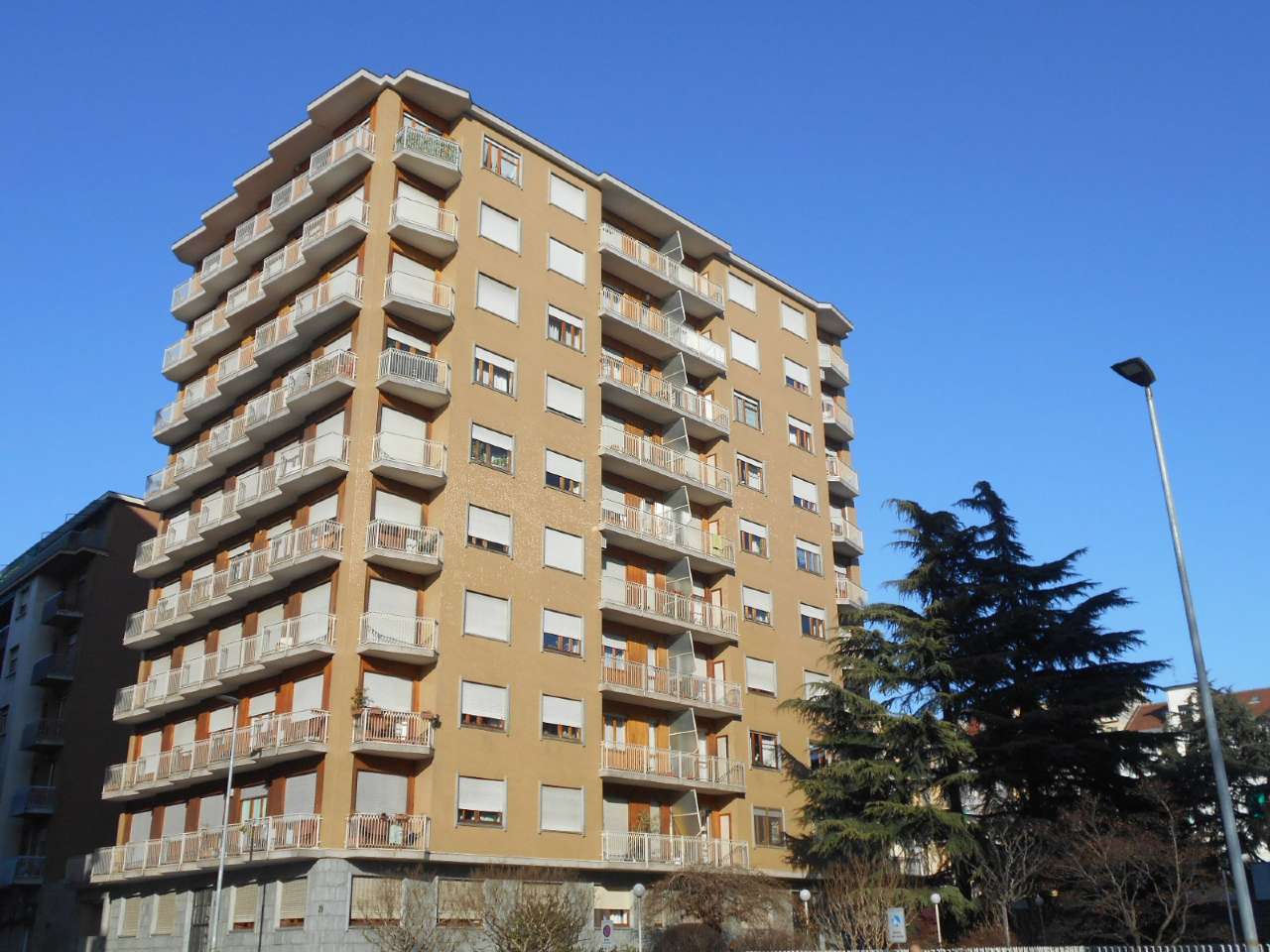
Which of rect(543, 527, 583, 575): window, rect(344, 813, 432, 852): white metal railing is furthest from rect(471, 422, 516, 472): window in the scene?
rect(344, 813, 432, 852): white metal railing

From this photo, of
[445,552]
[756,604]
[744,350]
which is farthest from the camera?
[744,350]

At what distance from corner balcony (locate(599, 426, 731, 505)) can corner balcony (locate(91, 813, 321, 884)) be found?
51.4ft

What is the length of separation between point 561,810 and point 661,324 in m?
18.6

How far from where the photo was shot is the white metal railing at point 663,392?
1716 inches

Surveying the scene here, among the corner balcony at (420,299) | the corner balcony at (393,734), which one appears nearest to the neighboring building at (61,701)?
the corner balcony at (393,734)

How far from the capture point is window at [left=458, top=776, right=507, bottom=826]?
3416 cm

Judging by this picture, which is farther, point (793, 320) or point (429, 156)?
point (793, 320)

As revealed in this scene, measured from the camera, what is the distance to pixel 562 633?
126 ft

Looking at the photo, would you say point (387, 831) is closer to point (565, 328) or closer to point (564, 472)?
point (564, 472)

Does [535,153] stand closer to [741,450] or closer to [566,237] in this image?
[566,237]

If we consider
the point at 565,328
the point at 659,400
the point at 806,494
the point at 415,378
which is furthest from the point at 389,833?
the point at 806,494

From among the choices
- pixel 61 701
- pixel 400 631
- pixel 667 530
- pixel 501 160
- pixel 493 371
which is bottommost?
pixel 400 631

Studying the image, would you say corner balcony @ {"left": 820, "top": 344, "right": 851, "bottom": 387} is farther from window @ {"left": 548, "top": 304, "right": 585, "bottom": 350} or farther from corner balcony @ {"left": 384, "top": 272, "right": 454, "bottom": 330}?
corner balcony @ {"left": 384, "top": 272, "right": 454, "bottom": 330}

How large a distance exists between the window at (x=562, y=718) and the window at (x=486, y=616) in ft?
7.97
